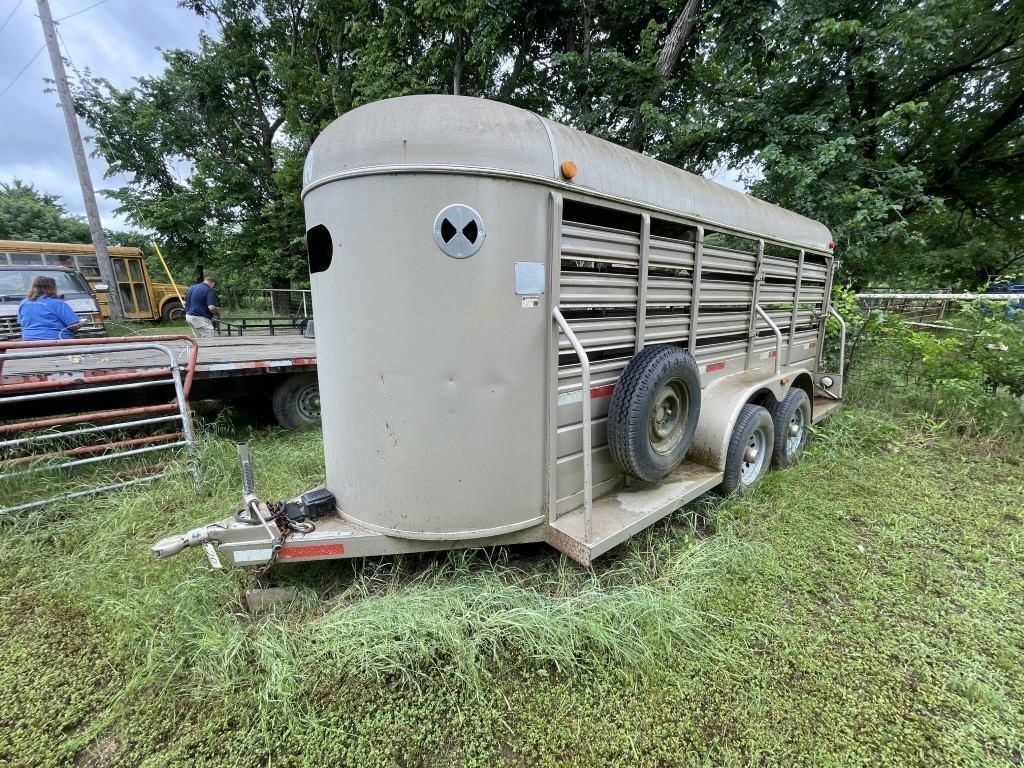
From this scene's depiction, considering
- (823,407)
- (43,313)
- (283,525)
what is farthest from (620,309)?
(43,313)

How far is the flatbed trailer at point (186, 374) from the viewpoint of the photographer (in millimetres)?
3451

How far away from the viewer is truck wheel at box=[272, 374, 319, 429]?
4891 millimetres

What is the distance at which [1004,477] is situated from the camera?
3.95m

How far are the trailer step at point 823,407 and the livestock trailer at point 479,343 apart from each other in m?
2.83

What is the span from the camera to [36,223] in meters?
30.0

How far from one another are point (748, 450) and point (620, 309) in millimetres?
1803

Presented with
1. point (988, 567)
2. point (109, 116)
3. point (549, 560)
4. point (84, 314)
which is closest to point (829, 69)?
point (988, 567)

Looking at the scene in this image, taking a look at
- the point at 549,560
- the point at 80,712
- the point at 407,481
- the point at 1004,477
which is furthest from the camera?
the point at 1004,477

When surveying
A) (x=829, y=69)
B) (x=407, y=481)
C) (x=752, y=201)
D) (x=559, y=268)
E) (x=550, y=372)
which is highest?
(x=829, y=69)

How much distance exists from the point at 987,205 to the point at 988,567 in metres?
13.9

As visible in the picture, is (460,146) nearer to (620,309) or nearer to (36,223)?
(620,309)

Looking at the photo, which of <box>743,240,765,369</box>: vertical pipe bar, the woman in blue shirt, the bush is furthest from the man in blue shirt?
the bush

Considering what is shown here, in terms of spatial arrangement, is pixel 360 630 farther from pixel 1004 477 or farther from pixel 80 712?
pixel 1004 477

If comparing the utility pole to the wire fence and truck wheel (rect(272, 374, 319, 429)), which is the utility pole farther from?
truck wheel (rect(272, 374, 319, 429))
